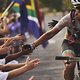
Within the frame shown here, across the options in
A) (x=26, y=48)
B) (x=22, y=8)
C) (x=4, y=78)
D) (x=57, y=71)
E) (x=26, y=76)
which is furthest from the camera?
(x=22, y=8)

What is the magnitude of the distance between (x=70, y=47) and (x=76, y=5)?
0.71 meters

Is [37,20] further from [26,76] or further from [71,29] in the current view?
[71,29]

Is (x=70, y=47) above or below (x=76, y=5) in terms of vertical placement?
below

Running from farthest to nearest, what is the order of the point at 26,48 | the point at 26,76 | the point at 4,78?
the point at 26,76
the point at 26,48
the point at 4,78

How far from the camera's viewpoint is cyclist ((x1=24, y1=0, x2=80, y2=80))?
8.83 meters

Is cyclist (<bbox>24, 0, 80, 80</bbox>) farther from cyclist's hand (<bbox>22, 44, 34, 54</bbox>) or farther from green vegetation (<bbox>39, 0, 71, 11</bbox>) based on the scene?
green vegetation (<bbox>39, 0, 71, 11</bbox>)

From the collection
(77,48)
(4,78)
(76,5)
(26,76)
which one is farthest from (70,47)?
(26,76)

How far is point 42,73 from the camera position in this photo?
13516 millimetres

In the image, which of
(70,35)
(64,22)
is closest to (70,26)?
(64,22)

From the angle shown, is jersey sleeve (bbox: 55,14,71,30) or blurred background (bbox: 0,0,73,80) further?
blurred background (bbox: 0,0,73,80)

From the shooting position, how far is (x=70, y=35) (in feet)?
30.2

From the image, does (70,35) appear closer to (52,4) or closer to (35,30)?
(35,30)

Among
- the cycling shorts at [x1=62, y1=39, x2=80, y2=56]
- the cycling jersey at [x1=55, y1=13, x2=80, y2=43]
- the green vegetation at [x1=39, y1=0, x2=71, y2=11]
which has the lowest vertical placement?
the cycling shorts at [x1=62, y1=39, x2=80, y2=56]

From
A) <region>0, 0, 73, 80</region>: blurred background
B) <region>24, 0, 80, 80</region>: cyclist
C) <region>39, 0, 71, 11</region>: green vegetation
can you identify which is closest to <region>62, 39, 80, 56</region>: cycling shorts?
<region>24, 0, 80, 80</region>: cyclist
